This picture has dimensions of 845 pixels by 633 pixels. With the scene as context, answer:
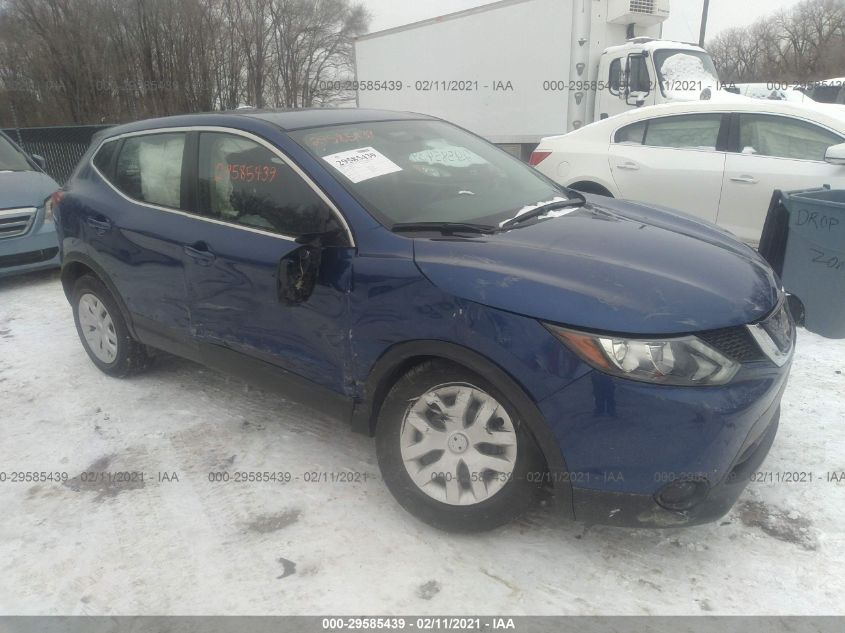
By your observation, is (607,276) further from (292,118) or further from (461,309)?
(292,118)

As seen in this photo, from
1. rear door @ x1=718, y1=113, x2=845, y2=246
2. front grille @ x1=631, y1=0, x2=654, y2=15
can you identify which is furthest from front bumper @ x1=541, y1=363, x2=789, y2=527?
front grille @ x1=631, y1=0, x2=654, y2=15

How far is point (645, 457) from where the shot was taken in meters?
2.12

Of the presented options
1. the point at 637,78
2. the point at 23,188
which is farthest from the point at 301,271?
the point at 637,78

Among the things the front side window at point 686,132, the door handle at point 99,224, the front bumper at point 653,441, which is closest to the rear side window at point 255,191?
the door handle at point 99,224

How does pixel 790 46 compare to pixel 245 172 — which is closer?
pixel 245 172

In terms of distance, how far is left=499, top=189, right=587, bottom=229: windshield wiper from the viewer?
280 centimetres

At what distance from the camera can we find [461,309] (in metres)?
2.31

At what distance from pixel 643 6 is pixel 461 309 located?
10.1 metres

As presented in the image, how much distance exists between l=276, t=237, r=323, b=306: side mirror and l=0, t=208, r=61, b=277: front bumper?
15.4ft

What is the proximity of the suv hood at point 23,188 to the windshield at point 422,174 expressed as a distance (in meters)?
5.08

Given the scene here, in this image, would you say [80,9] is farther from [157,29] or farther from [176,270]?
[176,270]

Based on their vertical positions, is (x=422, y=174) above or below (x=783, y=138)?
below

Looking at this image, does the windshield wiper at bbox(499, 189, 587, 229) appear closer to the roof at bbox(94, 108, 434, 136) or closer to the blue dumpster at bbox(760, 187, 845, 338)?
the roof at bbox(94, 108, 434, 136)

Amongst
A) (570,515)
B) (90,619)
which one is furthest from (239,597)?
(570,515)
